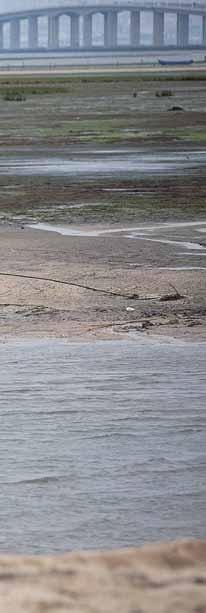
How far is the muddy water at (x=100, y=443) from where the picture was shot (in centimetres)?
602

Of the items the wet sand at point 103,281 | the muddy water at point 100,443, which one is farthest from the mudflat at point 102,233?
the muddy water at point 100,443

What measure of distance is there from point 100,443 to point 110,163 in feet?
72.9

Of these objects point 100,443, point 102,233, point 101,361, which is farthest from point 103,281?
point 100,443

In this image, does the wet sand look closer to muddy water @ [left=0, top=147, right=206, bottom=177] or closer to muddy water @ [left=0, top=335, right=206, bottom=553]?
muddy water @ [left=0, top=335, right=206, bottom=553]

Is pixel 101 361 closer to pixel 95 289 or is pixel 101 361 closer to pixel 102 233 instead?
pixel 95 289

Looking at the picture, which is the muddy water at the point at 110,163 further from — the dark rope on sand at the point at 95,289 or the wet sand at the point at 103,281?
the dark rope on sand at the point at 95,289

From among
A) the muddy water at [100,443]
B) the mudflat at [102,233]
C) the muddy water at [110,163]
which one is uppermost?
the muddy water at [100,443]

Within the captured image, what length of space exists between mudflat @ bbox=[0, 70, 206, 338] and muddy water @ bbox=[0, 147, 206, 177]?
2cm

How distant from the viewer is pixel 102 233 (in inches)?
675

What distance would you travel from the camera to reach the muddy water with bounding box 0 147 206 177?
88.9 feet

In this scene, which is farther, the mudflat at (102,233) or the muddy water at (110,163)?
the muddy water at (110,163)

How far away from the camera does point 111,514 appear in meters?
6.16

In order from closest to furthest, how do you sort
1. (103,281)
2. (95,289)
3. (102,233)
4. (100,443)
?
(100,443)
(95,289)
(103,281)
(102,233)

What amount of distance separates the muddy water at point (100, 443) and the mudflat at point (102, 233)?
1111mm
